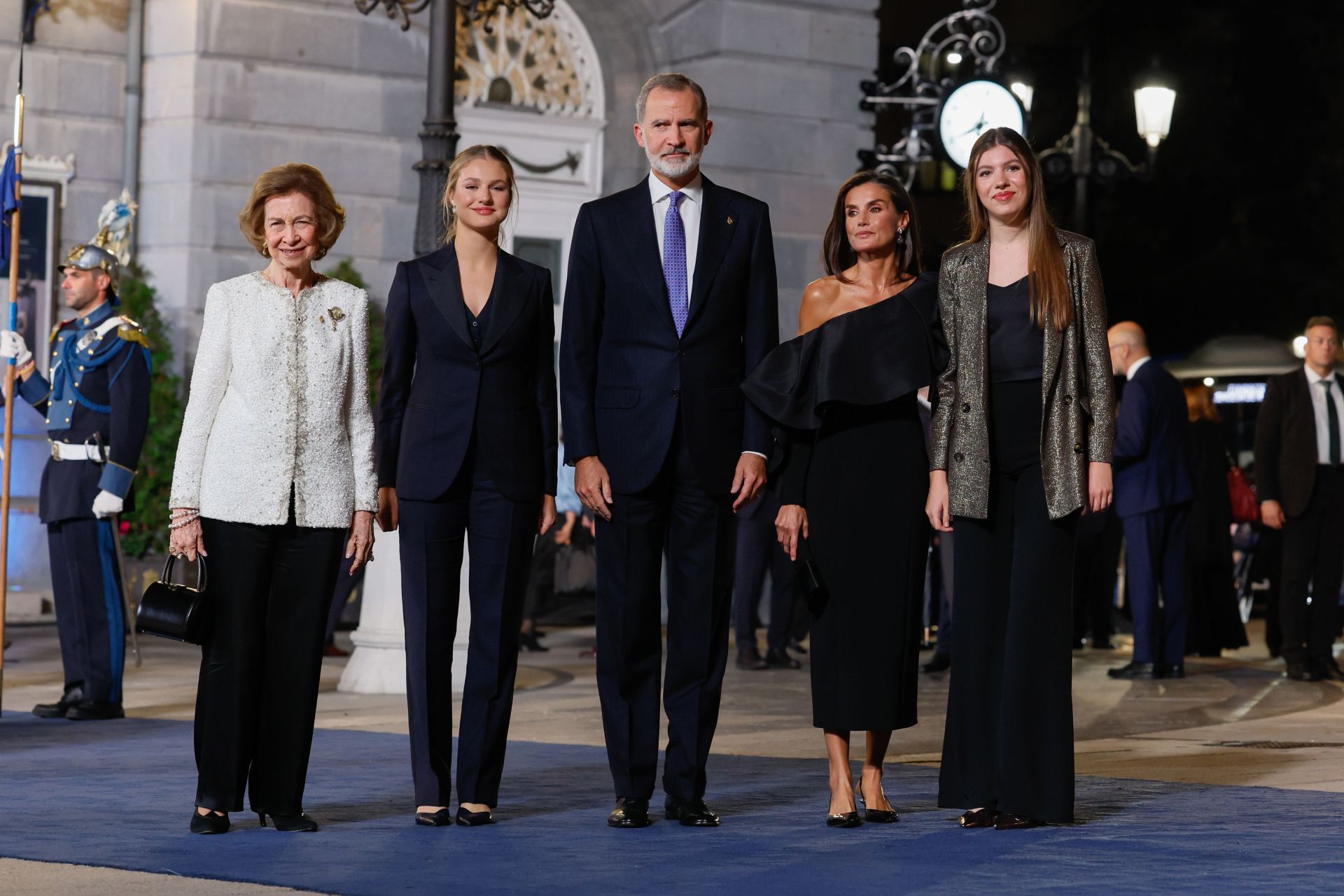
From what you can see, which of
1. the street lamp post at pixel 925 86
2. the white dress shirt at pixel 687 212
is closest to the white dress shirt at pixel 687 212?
the white dress shirt at pixel 687 212

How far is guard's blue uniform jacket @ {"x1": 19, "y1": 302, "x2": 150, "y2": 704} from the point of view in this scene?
970 centimetres

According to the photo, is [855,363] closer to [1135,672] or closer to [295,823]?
[295,823]

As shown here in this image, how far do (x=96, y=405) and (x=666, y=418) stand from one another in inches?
173

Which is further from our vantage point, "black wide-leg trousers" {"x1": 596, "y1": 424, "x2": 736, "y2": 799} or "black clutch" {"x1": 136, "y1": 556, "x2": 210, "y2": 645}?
"black wide-leg trousers" {"x1": 596, "y1": 424, "x2": 736, "y2": 799}

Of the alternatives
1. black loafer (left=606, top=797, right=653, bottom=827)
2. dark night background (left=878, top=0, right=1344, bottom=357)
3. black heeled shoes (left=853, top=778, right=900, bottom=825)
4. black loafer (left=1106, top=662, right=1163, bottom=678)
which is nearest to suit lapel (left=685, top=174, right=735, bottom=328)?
black loafer (left=606, top=797, right=653, bottom=827)

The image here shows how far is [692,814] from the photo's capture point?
247 inches

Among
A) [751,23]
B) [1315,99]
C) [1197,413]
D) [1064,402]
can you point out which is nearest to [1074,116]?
[1315,99]

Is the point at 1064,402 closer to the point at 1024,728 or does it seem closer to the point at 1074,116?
the point at 1024,728

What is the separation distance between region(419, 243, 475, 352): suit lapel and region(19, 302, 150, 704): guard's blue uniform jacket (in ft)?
11.8

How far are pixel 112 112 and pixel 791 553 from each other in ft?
32.7

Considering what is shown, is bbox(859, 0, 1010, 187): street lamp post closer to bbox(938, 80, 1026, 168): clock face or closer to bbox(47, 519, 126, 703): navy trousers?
bbox(938, 80, 1026, 168): clock face

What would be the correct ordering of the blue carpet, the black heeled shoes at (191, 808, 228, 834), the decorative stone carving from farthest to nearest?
the decorative stone carving < the black heeled shoes at (191, 808, 228, 834) < the blue carpet

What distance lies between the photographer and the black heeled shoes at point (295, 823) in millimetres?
6160

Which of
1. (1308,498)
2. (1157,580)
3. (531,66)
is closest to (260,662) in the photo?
(1157,580)
